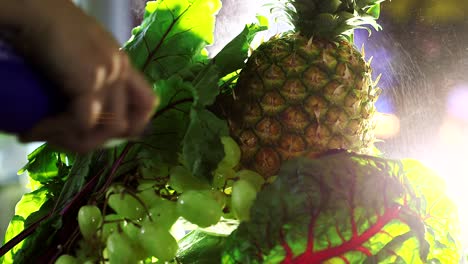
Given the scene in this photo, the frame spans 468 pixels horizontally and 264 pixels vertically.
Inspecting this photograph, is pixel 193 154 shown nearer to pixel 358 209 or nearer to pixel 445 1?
pixel 358 209

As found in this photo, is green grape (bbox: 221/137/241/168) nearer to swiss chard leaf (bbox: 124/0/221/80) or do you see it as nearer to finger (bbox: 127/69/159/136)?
swiss chard leaf (bbox: 124/0/221/80)

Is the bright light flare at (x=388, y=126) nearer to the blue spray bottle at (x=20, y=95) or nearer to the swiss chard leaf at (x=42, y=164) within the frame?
the swiss chard leaf at (x=42, y=164)

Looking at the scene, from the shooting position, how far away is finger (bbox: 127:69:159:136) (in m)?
0.21

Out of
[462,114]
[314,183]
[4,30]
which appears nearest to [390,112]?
[462,114]

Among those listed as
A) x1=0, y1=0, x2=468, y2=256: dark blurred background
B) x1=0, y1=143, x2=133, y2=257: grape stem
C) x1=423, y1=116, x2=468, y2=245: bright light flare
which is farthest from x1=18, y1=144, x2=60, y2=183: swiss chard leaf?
x1=423, y1=116, x2=468, y2=245: bright light flare

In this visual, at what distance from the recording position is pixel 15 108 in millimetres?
191

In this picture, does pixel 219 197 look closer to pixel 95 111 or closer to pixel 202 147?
pixel 202 147

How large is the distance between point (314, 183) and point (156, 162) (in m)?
0.15

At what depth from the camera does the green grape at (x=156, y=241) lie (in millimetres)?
412

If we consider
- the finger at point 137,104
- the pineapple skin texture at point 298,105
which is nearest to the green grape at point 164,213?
the pineapple skin texture at point 298,105

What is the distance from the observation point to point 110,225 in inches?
17.9

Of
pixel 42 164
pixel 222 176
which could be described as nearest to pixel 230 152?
pixel 222 176

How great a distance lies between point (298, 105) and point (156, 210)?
178 mm

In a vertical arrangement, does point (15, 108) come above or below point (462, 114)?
above
